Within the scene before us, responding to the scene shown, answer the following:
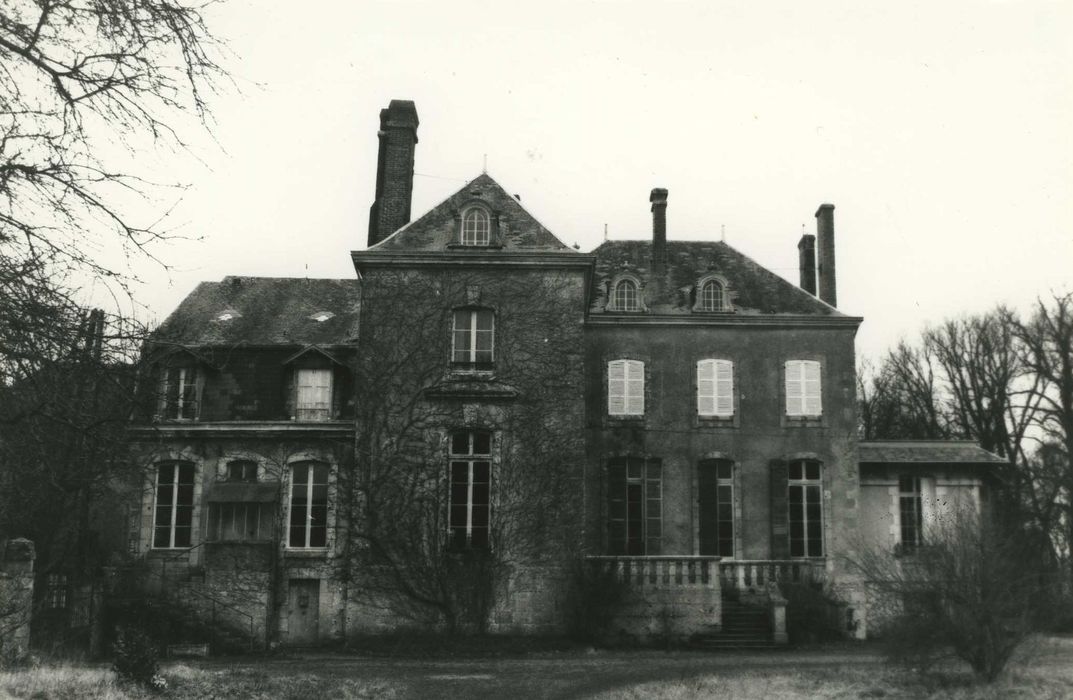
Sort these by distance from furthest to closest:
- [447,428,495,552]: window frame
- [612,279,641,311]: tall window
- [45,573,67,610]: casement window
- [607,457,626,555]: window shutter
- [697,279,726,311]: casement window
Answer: [612,279,641,311]: tall window, [697,279,726,311]: casement window, [607,457,626,555]: window shutter, [447,428,495,552]: window frame, [45,573,67,610]: casement window

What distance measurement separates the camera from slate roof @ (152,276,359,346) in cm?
2545

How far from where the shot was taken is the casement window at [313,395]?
949 inches

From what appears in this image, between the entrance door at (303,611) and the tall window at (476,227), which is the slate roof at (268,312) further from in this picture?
the entrance door at (303,611)

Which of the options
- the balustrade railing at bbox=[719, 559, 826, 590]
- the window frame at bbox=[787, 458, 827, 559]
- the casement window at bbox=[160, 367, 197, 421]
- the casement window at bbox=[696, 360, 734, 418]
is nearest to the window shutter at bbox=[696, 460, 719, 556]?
the casement window at bbox=[696, 360, 734, 418]

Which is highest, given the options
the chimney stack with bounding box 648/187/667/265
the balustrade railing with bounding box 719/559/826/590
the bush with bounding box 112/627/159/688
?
the chimney stack with bounding box 648/187/667/265

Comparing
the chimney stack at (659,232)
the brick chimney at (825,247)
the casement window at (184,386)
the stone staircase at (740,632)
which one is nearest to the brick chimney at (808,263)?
the brick chimney at (825,247)

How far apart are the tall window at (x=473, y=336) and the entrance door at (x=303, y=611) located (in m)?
5.75

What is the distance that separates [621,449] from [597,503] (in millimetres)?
1403

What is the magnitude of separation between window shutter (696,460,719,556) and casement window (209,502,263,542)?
32.9 ft

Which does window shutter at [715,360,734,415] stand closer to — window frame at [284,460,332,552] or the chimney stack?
the chimney stack

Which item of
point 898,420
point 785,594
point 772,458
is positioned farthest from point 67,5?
point 898,420

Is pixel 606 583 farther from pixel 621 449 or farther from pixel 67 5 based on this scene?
pixel 67 5

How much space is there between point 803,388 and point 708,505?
364cm

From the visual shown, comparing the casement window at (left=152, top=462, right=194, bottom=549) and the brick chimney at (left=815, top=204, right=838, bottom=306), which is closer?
the casement window at (left=152, top=462, right=194, bottom=549)
